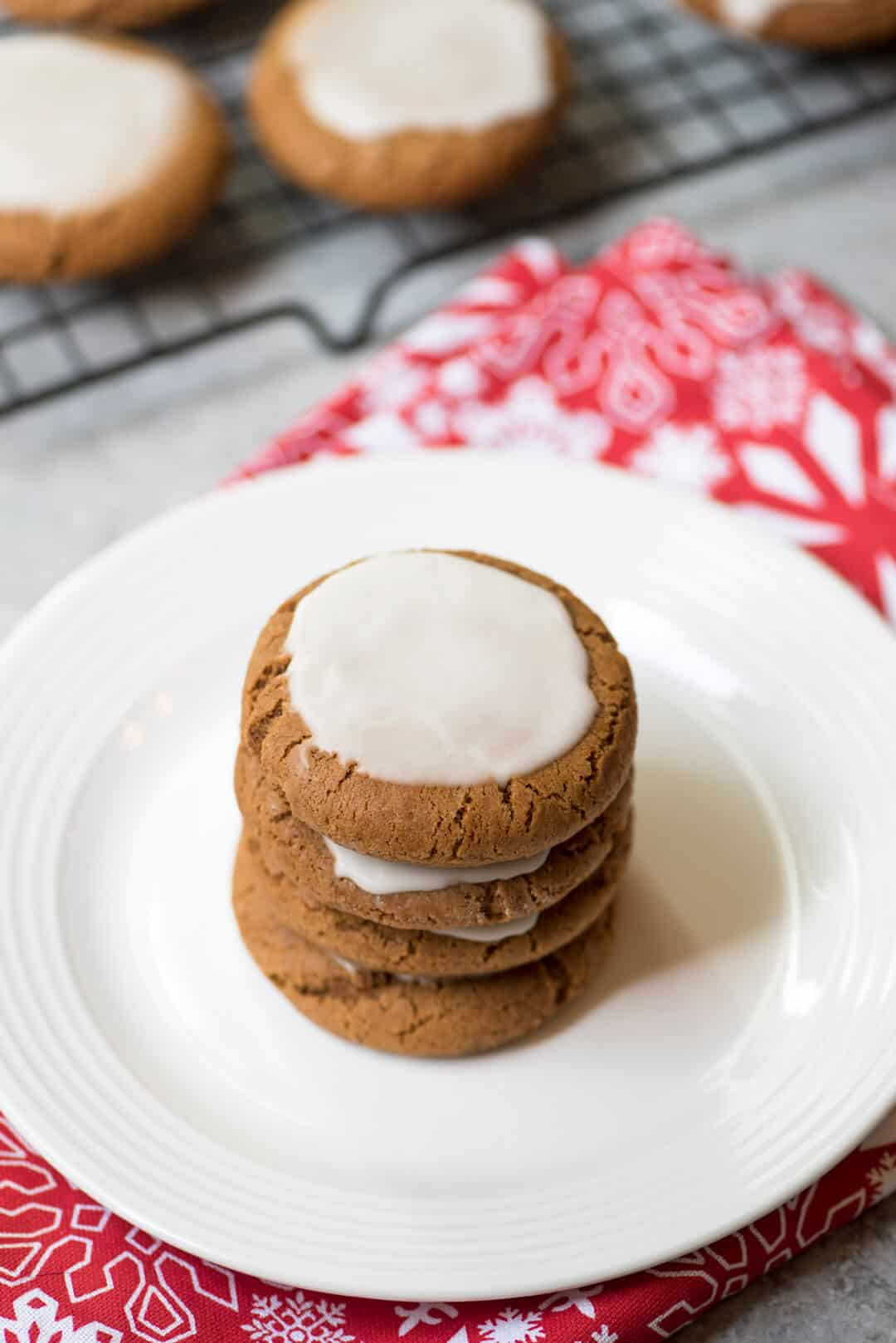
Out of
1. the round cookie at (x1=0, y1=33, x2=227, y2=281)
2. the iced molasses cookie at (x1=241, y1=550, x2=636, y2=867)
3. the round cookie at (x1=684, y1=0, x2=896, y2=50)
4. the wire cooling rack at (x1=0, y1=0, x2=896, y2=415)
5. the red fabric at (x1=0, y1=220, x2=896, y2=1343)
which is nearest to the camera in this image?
the iced molasses cookie at (x1=241, y1=550, x2=636, y2=867)

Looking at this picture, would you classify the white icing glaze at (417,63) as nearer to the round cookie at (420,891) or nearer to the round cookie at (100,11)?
the round cookie at (100,11)

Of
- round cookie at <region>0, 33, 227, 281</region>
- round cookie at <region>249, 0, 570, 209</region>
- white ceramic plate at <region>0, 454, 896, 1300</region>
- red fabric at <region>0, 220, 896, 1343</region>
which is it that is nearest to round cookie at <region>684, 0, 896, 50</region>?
round cookie at <region>249, 0, 570, 209</region>

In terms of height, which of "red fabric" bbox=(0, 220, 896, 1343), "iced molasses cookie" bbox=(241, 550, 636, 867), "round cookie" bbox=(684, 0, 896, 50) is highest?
"round cookie" bbox=(684, 0, 896, 50)

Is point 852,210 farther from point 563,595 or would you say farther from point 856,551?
point 563,595

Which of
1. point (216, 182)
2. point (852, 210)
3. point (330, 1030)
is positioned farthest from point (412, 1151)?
point (852, 210)

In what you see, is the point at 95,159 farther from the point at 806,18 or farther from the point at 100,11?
the point at 806,18

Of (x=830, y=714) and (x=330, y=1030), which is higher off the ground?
(x=830, y=714)

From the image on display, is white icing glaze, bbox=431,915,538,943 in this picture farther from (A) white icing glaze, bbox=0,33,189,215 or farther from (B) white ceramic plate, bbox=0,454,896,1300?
(A) white icing glaze, bbox=0,33,189,215
